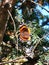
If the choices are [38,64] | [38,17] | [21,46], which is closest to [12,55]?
[21,46]

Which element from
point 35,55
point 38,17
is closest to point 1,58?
→ point 35,55

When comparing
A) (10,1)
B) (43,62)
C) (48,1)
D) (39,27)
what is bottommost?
(43,62)

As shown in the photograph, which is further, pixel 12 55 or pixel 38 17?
pixel 38 17

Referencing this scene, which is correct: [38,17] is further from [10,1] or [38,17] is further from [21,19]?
[10,1]

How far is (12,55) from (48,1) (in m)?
0.45

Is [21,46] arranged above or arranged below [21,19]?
below

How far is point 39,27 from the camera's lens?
1.57m

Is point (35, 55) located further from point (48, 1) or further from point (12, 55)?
point (48, 1)

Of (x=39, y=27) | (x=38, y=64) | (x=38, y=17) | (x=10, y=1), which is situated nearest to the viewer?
(x=10, y=1)

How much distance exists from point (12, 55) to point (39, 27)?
251 mm

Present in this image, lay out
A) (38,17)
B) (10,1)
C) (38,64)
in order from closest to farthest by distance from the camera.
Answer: (10,1) < (38,64) < (38,17)

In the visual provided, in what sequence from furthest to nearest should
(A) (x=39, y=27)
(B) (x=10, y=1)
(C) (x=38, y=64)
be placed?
(A) (x=39, y=27) → (C) (x=38, y=64) → (B) (x=10, y=1)

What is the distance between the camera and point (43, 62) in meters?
1.50

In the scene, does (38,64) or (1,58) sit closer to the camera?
(38,64)
